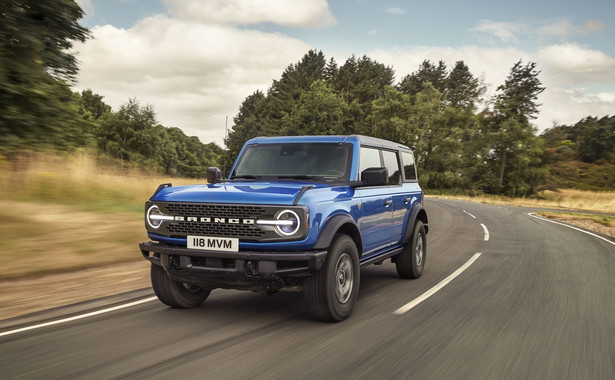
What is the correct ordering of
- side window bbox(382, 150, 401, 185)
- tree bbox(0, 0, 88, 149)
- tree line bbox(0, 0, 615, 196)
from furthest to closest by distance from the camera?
tree line bbox(0, 0, 615, 196)
tree bbox(0, 0, 88, 149)
side window bbox(382, 150, 401, 185)

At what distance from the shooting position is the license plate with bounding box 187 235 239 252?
14.4ft

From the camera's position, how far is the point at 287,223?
4289 mm

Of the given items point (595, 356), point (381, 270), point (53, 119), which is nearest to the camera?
point (595, 356)

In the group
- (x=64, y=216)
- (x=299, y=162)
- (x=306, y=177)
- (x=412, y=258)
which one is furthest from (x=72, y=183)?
(x=412, y=258)

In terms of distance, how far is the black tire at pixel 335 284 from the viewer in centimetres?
450

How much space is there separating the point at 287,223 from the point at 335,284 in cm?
84

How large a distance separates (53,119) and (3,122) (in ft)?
3.08

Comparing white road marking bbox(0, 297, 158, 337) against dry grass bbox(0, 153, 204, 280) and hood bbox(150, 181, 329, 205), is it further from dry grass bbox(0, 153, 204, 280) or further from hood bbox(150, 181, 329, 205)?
dry grass bbox(0, 153, 204, 280)

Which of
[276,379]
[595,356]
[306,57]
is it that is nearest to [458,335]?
[595,356]

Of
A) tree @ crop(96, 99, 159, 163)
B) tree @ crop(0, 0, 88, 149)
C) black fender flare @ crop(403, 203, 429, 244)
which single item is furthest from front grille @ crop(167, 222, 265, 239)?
tree @ crop(96, 99, 159, 163)

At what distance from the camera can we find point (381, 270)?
793 centimetres

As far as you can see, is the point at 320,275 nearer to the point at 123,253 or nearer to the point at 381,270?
the point at 381,270

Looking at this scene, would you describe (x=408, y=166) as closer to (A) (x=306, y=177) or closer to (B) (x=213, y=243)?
(A) (x=306, y=177)

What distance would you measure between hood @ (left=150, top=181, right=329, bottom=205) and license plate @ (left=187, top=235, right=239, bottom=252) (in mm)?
349
